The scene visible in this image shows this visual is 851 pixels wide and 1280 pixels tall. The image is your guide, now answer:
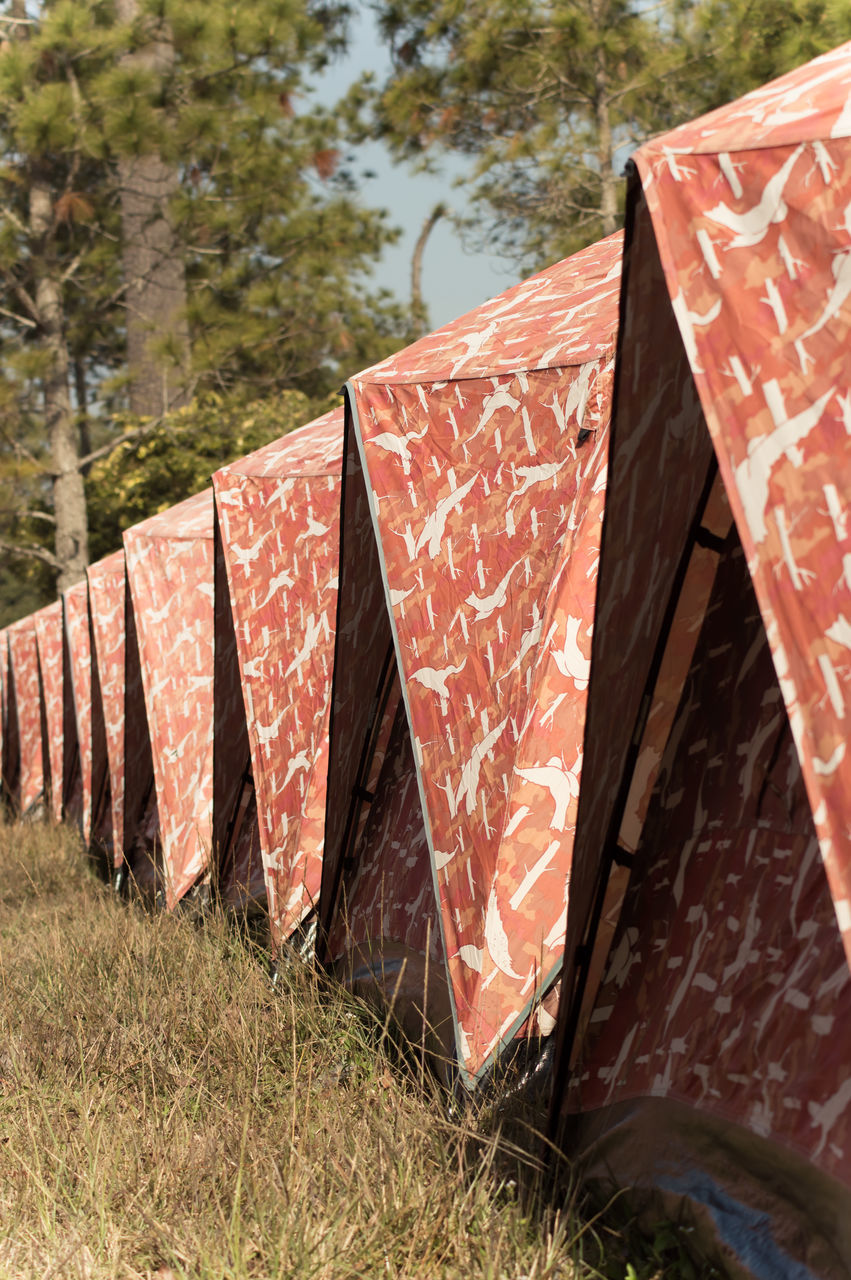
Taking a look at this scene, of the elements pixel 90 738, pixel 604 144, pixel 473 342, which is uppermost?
pixel 604 144

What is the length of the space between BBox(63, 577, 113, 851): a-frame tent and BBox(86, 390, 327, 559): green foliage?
17.1 ft

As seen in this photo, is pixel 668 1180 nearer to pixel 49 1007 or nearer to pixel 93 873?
pixel 49 1007

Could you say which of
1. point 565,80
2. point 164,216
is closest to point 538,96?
point 565,80

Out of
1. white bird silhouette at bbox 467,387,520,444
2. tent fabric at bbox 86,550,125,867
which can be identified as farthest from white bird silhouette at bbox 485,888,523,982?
tent fabric at bbox 86,550,125,867

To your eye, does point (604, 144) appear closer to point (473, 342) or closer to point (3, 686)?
point (3, 686)

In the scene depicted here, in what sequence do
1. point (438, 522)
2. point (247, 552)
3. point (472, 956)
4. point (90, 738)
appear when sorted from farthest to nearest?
point (90, 738), point (247, 552), point (438, 522), point (472, 956)

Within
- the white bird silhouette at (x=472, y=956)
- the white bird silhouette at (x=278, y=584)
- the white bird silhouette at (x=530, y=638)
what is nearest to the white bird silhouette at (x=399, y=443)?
the white bird silhouette at (x=530, y=638)

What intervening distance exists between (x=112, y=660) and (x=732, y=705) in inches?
232

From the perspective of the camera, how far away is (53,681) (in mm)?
11719

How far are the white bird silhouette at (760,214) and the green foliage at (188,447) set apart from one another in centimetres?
1278

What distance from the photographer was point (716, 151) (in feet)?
6.39

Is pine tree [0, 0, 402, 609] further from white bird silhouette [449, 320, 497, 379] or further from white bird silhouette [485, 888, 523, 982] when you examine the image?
white bird silhouette [485, 888, 523, 982]

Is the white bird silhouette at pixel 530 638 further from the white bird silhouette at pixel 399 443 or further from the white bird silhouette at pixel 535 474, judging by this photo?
the white bird silhouette at pixel 399 443

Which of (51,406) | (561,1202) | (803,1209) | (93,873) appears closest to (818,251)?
(803,1209)
